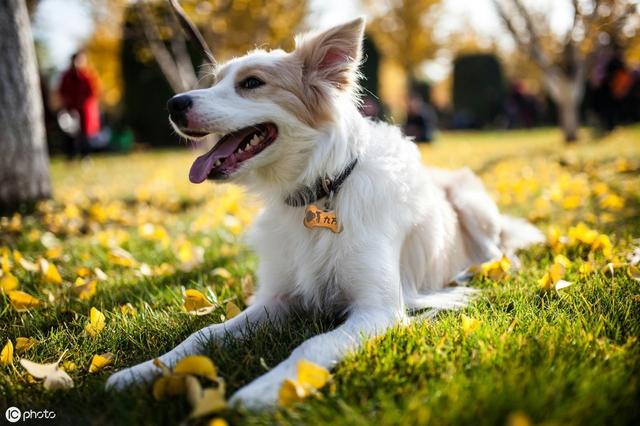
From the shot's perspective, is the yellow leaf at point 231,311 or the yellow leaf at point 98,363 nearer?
A: the yellow leaf at point 98,363

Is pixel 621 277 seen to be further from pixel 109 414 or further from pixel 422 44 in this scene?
pixel 422 44

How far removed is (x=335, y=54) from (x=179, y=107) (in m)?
0.96

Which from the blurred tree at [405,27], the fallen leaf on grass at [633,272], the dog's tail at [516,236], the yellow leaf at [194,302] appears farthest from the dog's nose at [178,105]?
the blurred tree at [405,27]

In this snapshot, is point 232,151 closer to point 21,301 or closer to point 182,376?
point 182,376

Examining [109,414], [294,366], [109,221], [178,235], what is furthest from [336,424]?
[109,221]

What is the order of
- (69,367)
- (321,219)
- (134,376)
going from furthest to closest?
(321,219) < (69,367) < (134,376)

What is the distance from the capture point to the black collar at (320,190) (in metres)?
2.83

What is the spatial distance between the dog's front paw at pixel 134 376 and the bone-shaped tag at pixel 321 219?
106 centimetres

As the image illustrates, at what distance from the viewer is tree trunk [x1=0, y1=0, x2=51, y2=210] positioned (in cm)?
559

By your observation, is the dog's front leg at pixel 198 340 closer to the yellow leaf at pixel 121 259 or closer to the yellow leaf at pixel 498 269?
the yellow leaf at pixel 498 269

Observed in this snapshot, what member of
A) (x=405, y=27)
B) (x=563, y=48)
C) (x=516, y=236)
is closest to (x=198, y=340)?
(x=516, y=236)

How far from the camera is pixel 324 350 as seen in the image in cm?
210

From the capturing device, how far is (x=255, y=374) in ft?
6.96

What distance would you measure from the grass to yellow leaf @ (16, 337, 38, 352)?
72 mm
